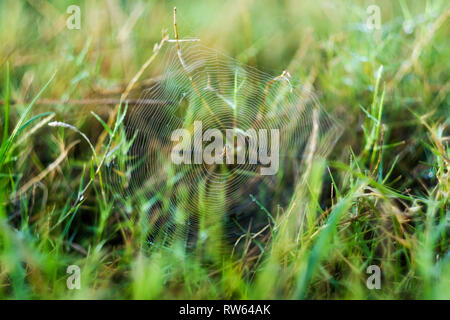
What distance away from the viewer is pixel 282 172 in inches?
61.8

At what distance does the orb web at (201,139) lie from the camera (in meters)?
1.41

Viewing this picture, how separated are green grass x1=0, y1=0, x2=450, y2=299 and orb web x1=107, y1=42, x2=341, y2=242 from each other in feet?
0.21

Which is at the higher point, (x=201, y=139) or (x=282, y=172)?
(x=201, y=139)

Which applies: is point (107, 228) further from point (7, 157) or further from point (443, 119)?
point (443, 119)

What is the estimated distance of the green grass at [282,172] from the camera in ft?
3.55

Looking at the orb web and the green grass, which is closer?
the green grass

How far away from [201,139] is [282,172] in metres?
0.30

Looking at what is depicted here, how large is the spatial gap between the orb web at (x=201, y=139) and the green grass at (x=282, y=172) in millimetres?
64

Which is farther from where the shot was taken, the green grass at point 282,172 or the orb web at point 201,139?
the orb web at point 201,139

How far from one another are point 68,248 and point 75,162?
38 centimetres

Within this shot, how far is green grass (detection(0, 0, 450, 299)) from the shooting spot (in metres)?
1.08

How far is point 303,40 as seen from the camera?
2.10 m

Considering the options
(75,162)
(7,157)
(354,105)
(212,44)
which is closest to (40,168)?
(75,162)
